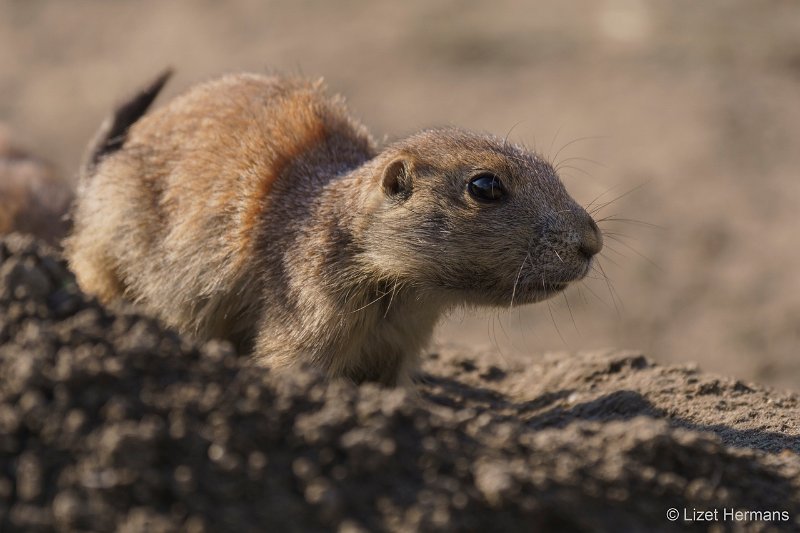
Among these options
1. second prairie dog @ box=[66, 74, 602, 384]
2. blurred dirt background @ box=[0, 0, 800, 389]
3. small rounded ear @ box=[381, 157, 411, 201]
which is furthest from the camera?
blurred dirt background @ box=[0, 0, 800, 389]

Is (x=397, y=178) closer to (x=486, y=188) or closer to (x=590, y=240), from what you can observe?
(x=486, y=188)

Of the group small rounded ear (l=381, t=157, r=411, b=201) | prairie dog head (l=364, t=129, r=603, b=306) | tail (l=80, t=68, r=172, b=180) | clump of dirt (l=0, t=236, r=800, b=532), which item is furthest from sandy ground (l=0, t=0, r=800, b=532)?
small rounded ear (l=381, t=157, r=411, b=201)

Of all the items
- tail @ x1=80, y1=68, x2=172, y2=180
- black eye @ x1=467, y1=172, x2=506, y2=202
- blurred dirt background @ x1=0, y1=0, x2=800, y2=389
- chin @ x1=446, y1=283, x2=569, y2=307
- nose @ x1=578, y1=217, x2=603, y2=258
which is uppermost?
blurred dirt background @ x1=0, y1=0, x2=800, y2=389

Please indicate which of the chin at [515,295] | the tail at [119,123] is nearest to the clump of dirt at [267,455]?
the chin at [515,295]

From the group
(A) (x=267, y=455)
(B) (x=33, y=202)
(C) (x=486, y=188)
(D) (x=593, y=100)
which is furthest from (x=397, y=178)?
(D) (x=593, y=100)

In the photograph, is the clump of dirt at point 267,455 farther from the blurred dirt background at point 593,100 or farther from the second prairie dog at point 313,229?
the blurred dirt background at point 593,100

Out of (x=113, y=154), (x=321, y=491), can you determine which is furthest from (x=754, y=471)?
(x=113, y=154)

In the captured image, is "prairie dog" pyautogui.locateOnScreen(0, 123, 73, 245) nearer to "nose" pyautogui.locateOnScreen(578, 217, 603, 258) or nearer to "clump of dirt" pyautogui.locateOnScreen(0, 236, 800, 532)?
"clump of dirt" pyautogui.locateOnScreen(0, 236, 800, 532)
